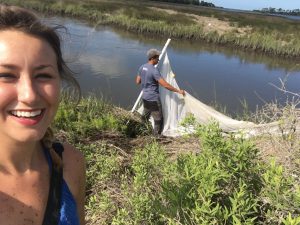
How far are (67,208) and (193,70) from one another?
52.1 feet

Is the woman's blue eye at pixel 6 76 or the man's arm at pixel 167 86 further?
the man's arm at pixel 167 86

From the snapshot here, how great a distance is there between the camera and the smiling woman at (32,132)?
1.33 m

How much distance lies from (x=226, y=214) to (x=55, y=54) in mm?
1021

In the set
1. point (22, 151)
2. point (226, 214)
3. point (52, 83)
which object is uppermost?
point (52, 83)

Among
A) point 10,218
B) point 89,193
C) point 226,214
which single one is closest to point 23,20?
point 10,218

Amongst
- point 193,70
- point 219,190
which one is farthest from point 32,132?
point 193,70

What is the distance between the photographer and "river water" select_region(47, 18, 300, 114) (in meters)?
11.4

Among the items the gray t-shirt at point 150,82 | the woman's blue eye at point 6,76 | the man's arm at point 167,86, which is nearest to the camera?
the woman's blue eye at point 6,76

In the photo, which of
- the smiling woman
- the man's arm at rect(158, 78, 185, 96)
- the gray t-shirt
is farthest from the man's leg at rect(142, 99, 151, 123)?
the smiling woman

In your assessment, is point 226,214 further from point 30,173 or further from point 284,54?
point 284,54

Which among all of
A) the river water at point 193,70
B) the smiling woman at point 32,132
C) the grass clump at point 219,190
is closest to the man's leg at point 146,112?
the river water at point 193,70

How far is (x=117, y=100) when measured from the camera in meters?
9.97

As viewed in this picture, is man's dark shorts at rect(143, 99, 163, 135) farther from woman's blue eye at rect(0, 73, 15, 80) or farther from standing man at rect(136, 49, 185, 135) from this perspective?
woman's blue eye at rect(0, 73, 15, 80)

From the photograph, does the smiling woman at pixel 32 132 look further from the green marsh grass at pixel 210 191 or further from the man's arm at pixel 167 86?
the man's arm at pixel 167 86
